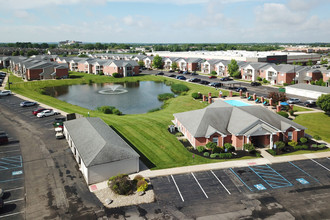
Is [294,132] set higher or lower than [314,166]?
higher

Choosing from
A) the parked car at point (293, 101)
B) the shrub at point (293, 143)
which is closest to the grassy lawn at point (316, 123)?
the shrub at point (293, 143)

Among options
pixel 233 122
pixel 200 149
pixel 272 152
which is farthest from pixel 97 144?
pixel 272 152

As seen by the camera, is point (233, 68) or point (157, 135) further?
point (233, 68)

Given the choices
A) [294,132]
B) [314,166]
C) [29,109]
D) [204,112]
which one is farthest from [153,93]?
[314,166]

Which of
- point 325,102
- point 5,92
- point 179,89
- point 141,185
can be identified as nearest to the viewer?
point 141,185

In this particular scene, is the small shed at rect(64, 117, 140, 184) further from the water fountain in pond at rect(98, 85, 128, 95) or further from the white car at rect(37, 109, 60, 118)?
the water fountain in pond at rect(98, 85, 128, 95)

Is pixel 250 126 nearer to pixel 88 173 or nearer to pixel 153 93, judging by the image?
pixel 88 173

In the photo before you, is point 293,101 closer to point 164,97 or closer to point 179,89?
point 164,97
